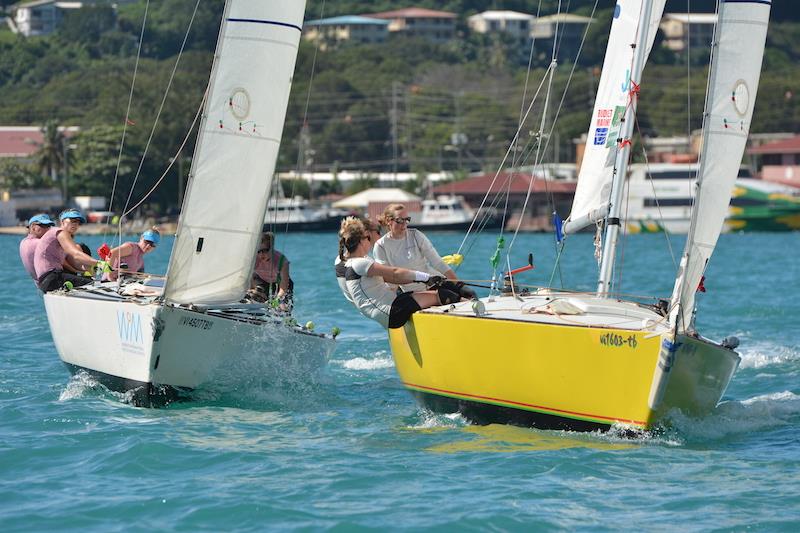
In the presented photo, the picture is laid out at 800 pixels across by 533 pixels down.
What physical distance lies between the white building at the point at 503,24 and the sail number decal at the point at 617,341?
569 ft

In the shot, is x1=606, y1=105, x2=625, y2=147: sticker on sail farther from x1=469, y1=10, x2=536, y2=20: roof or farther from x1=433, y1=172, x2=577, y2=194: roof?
x1=469, y1=10, x2=536, y2=20: roof

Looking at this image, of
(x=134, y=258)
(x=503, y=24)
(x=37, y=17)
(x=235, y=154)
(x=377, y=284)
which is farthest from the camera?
(x=503, y=24)

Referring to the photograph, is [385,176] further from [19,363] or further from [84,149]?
[19,363]

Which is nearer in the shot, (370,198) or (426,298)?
(426,298)

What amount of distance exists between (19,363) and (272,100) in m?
5.01

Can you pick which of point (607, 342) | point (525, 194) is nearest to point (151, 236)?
point (607, 342)

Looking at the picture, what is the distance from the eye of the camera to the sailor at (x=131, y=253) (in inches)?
584

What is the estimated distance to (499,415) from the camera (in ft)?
40.0

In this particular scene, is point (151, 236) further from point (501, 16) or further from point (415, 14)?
point (501, 16)

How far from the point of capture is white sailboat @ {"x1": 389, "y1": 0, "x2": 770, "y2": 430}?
11.3 meters

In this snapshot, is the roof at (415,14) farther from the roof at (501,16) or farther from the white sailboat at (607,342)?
the white sailboat at (607,342)

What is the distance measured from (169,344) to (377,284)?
180cm

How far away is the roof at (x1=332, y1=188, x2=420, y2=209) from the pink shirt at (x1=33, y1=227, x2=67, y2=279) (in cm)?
7435

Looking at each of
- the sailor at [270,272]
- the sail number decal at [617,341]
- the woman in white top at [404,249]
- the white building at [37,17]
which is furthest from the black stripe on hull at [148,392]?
the white building at [37,17]
